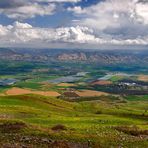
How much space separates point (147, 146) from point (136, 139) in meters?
3.68

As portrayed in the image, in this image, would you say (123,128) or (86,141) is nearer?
(86,141)

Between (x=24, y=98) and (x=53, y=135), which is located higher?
(x=53, y=135)

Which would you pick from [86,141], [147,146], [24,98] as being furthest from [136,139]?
[24,98]

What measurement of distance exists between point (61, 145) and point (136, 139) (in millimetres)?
13805

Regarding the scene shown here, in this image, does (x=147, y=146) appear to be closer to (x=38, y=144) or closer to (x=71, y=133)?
(x=71, y=133)

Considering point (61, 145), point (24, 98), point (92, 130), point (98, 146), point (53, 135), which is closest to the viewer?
point (61, 145)

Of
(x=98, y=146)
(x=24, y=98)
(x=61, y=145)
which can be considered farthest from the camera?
(x=24, y=98)

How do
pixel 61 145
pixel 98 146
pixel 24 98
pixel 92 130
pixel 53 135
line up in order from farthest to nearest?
pixel 24 98 → pixel 92 130 → pixel 53 135 → pixel 98 146 → pixel 61 145

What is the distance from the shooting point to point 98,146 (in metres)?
43.4

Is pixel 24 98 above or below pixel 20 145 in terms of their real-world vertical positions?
below

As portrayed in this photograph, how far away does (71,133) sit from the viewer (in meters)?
49.5

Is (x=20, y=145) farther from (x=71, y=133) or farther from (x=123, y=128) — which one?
(x=123, y=128)

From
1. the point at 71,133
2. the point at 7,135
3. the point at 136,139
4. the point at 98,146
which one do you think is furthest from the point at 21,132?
the point at 136,139

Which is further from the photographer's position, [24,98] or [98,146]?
[24,98]
